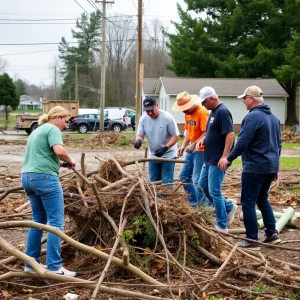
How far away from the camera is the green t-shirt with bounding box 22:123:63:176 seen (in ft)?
17.7

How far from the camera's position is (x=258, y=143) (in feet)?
21.6

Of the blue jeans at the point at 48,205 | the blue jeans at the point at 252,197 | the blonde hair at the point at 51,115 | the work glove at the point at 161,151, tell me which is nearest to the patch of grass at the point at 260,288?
the blue jeans at the point at 252,197

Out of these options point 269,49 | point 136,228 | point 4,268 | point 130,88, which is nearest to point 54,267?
point 4,268

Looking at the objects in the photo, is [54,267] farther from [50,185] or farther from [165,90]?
[165,90]

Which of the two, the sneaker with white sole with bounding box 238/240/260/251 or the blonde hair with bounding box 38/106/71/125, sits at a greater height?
the blonde hair with bounding box 38/106/71/125

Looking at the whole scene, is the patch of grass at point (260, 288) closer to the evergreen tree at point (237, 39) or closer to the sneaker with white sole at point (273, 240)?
the sneaker with white sole at point (273, 240)

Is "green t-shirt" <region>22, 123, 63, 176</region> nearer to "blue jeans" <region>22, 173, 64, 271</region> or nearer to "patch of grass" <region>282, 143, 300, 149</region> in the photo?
"blue jeans" <region>22, 173, 64, 271</region>

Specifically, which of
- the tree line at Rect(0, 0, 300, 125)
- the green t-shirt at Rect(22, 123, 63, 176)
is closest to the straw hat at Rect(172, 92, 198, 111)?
the green t-shirt at Rect(22, 123, 63, 176)

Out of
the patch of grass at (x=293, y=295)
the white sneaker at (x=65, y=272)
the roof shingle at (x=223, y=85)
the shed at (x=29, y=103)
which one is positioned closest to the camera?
the patch of grass at (x=293, y=295)

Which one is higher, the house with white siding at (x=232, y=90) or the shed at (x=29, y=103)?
the house with white siding at (x=232, y=90)

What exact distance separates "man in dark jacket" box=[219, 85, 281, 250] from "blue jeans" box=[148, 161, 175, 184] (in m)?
1.43

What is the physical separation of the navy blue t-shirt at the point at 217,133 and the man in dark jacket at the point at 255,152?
32 centimetres

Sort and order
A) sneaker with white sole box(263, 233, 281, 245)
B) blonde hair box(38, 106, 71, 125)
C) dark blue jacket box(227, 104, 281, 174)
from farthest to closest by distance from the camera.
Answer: sneaker with white sole box(263, 233, 281, 245) < dark blue jacket box(227, 104, 281, 174) < blonde hair box(38, 106, 71, 125)

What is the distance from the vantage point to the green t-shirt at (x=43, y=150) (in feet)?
17.7
